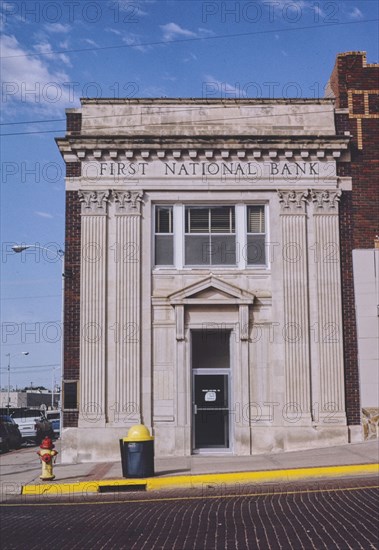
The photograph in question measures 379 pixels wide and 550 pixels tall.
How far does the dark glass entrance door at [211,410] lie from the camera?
20.9m

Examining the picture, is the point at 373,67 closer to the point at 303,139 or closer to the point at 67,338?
the point at 303,139

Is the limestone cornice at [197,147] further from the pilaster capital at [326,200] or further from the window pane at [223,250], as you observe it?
the window pane at [223,250]

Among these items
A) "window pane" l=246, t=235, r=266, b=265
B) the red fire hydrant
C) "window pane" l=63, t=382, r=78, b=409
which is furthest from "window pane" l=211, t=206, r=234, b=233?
the red fire hydrant

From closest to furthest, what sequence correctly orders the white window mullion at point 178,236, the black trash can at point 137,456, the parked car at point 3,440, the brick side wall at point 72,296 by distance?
the black trash can at point 137,456 → the brick side wall at point 72,296 → the white window mullion at point 178,236 → the parked car at point 3,440

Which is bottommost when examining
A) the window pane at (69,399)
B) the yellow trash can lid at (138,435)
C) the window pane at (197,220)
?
the yellow trash can lid at (138,435)

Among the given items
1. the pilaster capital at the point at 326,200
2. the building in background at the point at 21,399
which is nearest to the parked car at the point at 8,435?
the pilaster capital at the point at 326,200

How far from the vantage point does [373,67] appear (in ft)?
74.0

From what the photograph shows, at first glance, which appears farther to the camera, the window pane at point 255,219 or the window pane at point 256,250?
the window pane at point 255,219

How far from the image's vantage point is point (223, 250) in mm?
21656

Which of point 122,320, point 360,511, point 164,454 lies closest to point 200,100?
point 122,320

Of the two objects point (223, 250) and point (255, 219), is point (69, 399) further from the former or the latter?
point (255, 219)

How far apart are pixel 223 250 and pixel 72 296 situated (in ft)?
14.1

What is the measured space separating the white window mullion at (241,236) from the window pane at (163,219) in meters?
1.87

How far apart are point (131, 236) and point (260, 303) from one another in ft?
12.8
